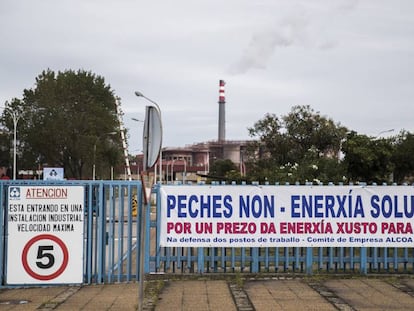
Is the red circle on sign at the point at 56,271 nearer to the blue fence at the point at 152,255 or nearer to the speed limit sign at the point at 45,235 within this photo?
the speed limit sign at the point at 45,235

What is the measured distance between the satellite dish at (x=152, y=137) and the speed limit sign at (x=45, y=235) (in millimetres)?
4223

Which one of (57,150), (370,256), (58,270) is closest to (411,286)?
(370,256)

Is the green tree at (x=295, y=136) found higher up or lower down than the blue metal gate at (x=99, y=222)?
higher up

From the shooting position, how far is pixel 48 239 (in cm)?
1125

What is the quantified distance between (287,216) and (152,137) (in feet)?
16.8

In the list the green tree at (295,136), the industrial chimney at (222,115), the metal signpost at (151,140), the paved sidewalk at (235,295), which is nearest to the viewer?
the metal signpost at (151,140)

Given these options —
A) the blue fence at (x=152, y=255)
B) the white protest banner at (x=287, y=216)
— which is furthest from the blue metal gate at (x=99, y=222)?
the white protest banner at (x=287, y=216)

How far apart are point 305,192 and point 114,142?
182ft

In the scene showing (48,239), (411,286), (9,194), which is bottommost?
(411,286)

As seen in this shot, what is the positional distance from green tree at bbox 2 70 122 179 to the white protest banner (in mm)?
51258

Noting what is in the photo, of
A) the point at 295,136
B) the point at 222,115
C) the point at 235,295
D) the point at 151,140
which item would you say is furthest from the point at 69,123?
the point at 222,115

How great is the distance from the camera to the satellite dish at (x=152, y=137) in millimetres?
7340

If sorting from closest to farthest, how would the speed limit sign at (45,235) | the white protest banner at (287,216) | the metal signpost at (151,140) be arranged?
the metal signpost at (151,140) < the speed limit sign at (45,235) < the white protest banner at (287,216)

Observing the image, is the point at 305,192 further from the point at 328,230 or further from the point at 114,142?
the point at 114,142
